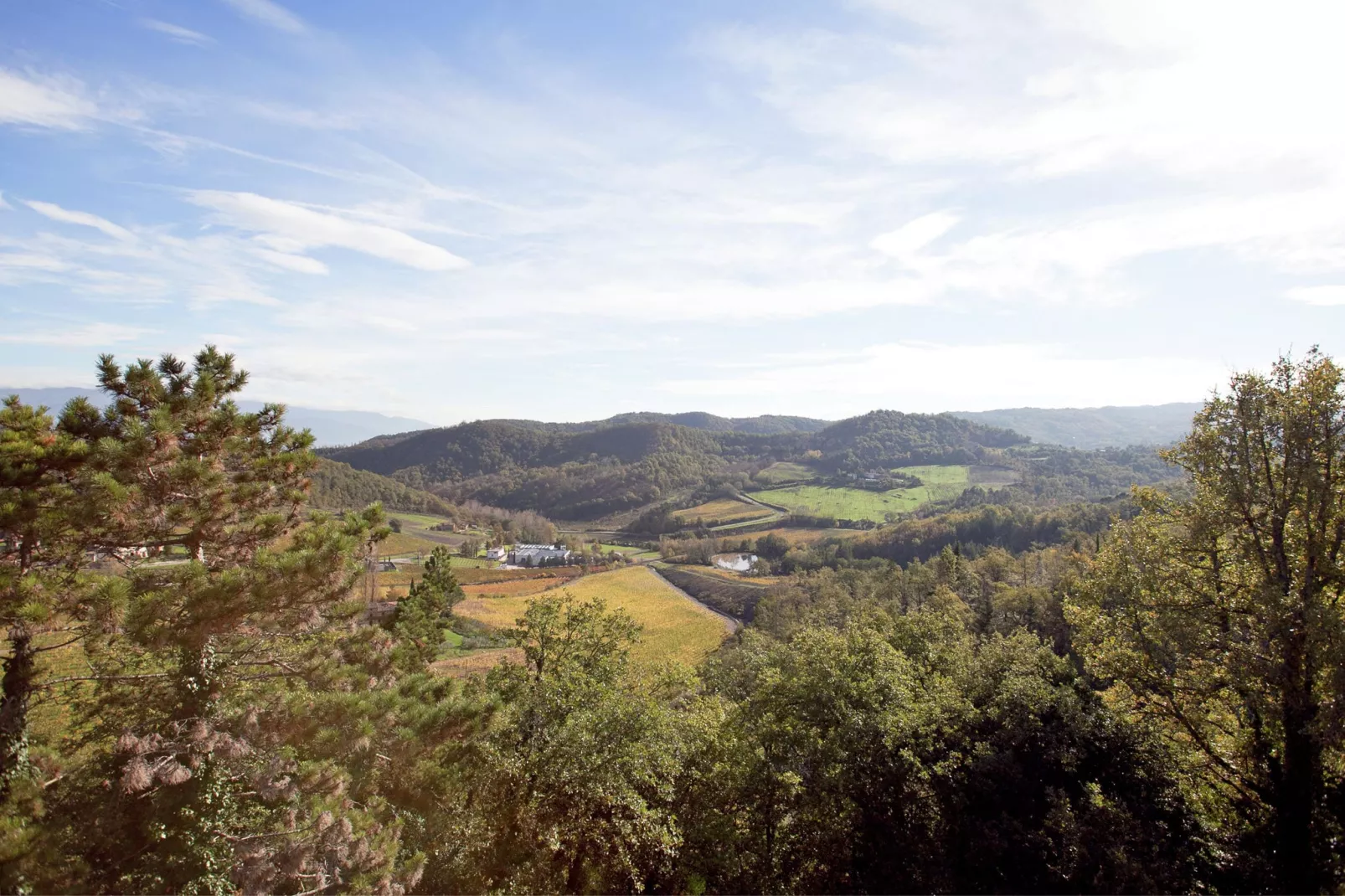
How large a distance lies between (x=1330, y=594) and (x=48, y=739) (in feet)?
72.8

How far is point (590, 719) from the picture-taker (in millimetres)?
13438

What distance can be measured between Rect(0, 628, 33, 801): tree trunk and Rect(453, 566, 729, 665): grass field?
38284 millimetres

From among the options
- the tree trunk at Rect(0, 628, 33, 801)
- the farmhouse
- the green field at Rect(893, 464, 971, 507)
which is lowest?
the farmhouse

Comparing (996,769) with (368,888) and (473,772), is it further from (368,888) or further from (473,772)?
(368,888)

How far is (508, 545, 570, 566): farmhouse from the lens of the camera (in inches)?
4161

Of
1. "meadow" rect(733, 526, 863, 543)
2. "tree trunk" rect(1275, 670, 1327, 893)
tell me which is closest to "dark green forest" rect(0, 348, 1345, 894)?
"tree trunk" rect(1275, 670, 1327, 893)

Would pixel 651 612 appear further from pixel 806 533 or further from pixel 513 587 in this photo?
pixel 806 533

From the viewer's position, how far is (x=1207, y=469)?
12.9m

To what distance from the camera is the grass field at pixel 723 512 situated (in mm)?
145000

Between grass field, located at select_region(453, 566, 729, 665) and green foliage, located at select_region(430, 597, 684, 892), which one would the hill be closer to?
grass field, located at select_region(453, 566, 729, 665)

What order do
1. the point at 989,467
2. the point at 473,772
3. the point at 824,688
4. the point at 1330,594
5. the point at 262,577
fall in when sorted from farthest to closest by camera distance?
the point at 989,467, the point at 824,688, the point at 473,772, the point at 1330,594, the point at 262,577

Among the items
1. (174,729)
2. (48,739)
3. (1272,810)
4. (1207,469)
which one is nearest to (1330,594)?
(1207,469)

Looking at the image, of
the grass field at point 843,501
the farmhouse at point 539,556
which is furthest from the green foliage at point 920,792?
the grass field at point 843,501

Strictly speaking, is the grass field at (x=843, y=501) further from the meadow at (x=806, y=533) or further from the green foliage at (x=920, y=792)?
the green foliage at (x=920, y=792)
